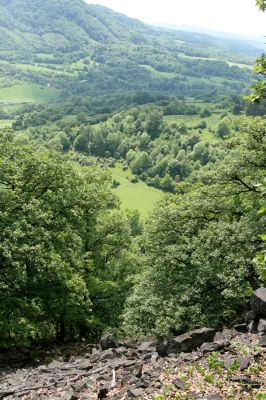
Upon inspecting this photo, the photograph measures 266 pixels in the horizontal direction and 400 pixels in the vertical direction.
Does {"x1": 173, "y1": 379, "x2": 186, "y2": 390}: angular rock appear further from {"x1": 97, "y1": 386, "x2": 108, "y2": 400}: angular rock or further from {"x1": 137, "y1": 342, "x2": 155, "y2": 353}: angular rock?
{"x1": 137, "y1": 342, "x2": 155, "y2": 353}: angular rock

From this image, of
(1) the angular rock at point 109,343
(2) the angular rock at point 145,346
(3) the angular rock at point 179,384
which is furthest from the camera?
(1) the angular rock at point 109,343

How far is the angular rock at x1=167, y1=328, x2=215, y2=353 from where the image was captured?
2459 cm

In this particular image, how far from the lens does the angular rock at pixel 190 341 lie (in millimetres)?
24594

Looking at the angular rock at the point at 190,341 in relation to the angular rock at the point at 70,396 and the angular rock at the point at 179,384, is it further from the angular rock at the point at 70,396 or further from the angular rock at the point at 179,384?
the angular rock at the point at 70,396

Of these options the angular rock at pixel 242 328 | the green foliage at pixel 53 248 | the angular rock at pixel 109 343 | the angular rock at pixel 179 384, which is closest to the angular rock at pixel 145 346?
the angular rock at pixel 109 343

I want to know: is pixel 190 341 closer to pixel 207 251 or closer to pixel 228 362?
pixel 228 362

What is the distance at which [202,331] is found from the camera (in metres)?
25.2

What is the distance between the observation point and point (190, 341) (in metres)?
24.9

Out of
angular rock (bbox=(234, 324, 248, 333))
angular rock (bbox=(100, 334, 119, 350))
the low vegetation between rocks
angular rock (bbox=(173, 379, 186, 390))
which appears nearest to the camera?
the low vegetation between rocks

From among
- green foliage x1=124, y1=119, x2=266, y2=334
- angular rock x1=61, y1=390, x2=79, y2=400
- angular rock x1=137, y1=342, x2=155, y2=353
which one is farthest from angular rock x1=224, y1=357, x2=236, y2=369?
green foliage x1=124, y1=119, x2=266, y2=334

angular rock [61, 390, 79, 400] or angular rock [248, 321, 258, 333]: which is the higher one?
angular rock [248, 321, 258, 333]

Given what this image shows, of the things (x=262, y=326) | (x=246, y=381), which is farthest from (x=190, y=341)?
(x=246, y=381)

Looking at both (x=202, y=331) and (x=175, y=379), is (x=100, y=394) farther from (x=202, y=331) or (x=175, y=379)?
(x=202, y=331)

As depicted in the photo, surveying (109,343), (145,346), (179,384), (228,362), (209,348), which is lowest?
(109,343)
